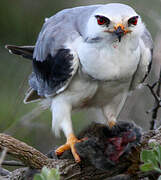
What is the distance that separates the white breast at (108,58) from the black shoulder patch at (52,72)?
161 mm

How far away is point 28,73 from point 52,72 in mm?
1344

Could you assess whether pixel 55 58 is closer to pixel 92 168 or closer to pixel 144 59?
pixel 144 59

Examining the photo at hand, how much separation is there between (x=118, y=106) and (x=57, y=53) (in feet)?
2.96

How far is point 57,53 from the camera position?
4852 mm

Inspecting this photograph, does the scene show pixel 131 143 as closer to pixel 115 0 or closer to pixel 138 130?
pixel 138 130

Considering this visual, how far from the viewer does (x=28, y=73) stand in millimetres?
6301

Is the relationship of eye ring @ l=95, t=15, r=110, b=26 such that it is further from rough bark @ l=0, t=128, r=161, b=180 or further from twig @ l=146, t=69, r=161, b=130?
rough bark @ l=0, t=128, r=161, b=180

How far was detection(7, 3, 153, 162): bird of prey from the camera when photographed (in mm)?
4414

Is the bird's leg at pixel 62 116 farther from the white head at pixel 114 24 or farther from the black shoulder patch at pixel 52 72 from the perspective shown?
the white head at pixel 114 24

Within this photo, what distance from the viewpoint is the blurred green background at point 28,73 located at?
233 inches

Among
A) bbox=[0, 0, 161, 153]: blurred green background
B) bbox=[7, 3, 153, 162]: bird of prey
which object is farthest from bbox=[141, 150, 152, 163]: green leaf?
bbox=[0, 0, 161, 153]: blurred green background

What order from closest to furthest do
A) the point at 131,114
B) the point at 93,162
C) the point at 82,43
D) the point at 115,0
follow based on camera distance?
the point at 93,162 < the point at 82,43 < the point at 131,114 < the point at 115,0

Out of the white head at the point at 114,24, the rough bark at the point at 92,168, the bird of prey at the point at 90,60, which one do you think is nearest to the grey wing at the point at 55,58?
the bird of prey at the point at 90,60

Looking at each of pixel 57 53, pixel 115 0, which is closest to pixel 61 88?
pixel 57 53
